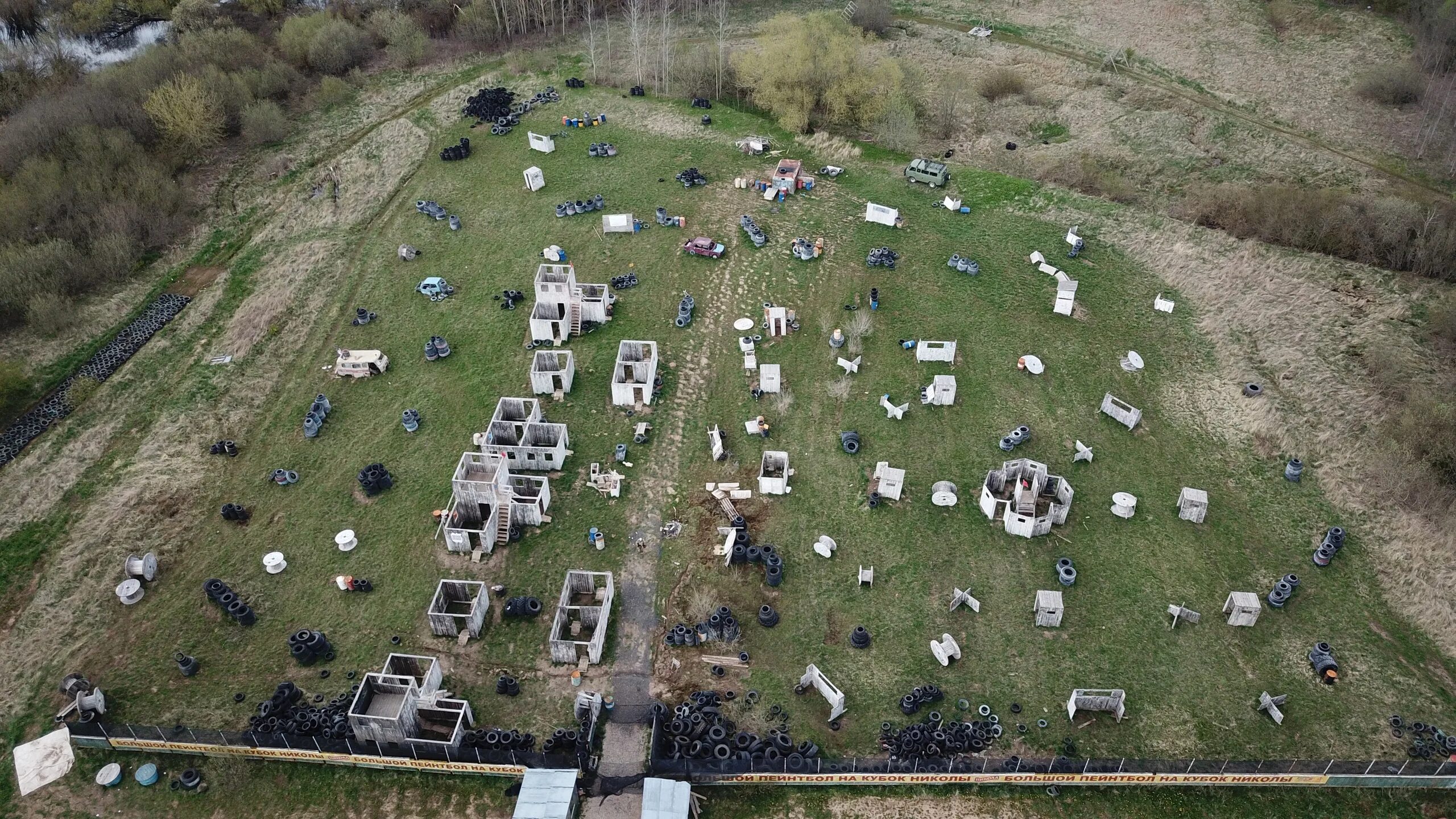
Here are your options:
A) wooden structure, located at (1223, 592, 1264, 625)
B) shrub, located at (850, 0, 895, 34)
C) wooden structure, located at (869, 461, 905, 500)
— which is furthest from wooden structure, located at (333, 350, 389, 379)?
shrub, located at (850, 0, 895, 34)

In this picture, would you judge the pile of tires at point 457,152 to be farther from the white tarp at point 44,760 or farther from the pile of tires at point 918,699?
the pile of tires at point 918,699

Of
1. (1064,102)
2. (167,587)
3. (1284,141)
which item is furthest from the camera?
(1064,102)

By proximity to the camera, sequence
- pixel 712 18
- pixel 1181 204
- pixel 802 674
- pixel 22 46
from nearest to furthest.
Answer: pixel 802 674 → pixel 1181 204 → pixel 22 46 → pixel 712 18

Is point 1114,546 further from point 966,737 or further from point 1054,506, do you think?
point 966,737

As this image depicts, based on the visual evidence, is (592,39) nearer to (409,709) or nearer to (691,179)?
(691,179)

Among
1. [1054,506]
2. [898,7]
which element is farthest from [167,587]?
[898,7]
